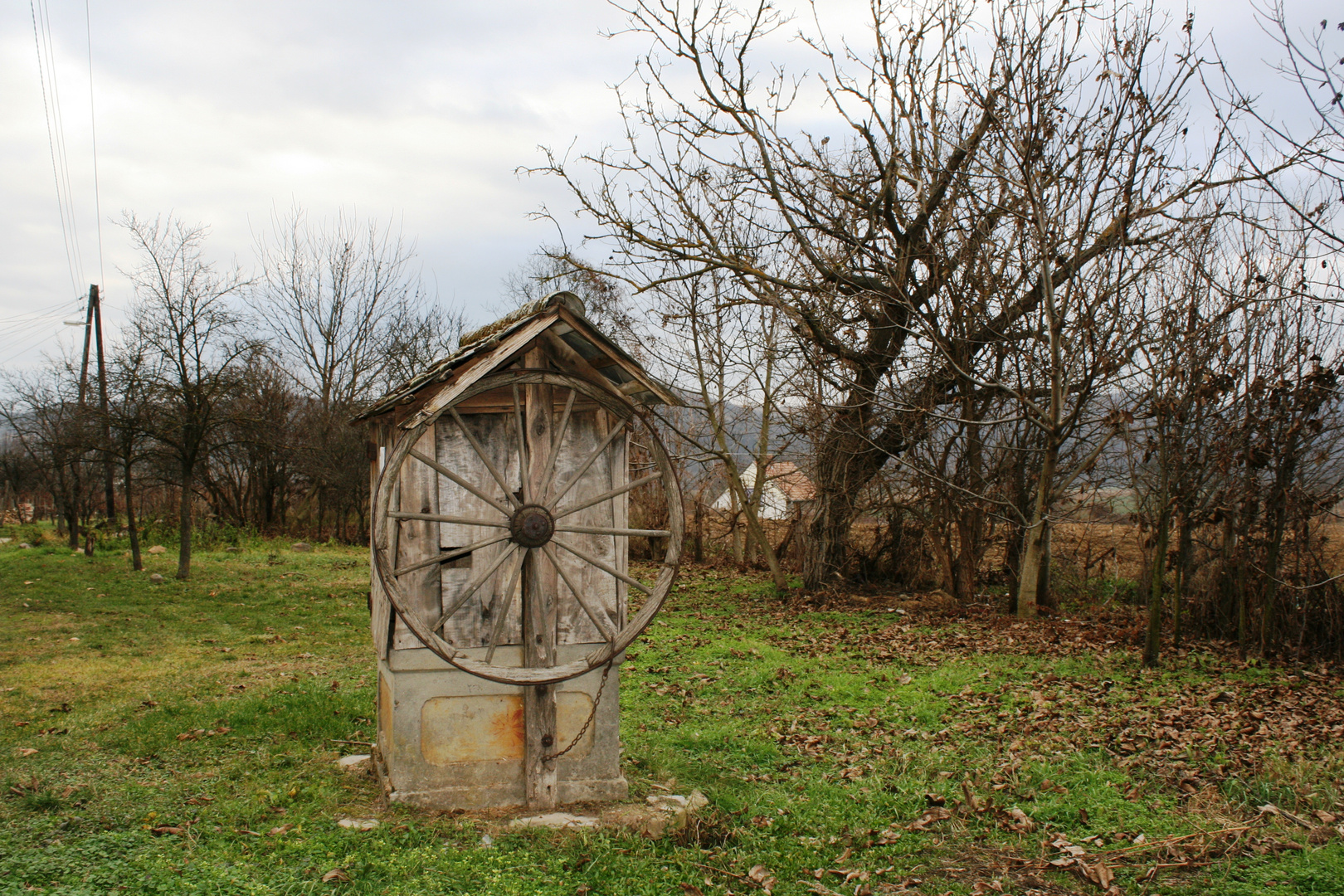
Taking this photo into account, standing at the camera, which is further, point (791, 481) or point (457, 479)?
point (791, 481)

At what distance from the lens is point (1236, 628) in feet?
31.8

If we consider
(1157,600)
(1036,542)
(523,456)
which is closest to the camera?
(523,456)

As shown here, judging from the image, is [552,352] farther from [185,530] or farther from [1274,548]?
[185,530]

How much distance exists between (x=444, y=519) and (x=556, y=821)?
1859mm

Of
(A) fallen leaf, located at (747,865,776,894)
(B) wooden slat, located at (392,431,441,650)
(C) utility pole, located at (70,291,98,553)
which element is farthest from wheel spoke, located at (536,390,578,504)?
(C) utility pole, located at (70,291,98,553)

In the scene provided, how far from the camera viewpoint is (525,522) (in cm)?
498

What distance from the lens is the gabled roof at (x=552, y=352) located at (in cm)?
482

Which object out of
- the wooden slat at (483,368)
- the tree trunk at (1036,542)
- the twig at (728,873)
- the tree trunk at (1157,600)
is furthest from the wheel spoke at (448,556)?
the tree trunk at (1036,542)

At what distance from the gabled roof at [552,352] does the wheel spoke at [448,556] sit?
2.49 feet

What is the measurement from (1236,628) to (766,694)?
5442 millimetres

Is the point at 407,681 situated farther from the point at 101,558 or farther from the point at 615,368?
the point at 101,558

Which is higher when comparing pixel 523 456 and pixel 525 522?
pixel 523 456

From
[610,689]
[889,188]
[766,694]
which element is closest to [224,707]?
[610,689]

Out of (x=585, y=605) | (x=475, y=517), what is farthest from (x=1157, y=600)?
(x=475, y=517)
